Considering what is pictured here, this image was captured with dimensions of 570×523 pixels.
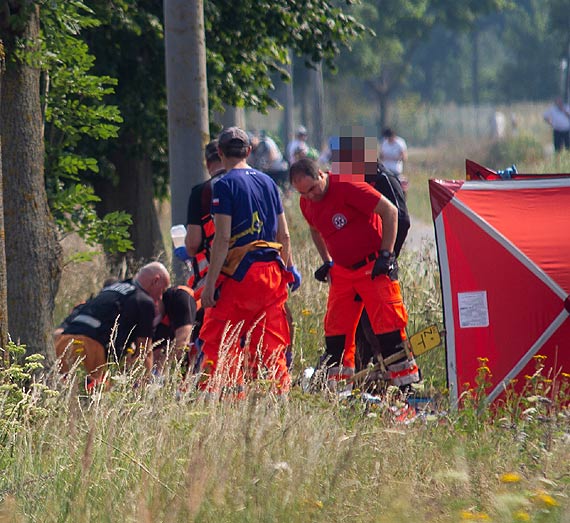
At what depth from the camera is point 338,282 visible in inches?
317

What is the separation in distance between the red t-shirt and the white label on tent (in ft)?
3.45

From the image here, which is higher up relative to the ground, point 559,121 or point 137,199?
point 559,121

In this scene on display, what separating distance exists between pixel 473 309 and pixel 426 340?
1.56 ft

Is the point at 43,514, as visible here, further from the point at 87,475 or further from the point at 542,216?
the point at 542,216

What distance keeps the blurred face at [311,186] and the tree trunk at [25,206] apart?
5.19 ft

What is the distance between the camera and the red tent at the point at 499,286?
698 centimetres

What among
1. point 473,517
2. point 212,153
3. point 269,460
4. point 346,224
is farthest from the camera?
point 212,153

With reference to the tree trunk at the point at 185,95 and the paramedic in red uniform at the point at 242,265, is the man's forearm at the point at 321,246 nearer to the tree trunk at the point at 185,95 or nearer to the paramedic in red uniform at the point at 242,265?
the paramedic in red uniform at the point at 242,265

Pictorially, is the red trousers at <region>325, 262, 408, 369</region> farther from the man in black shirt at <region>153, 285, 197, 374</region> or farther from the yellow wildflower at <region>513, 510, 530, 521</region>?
the yellow wildflower at <region>513, 510, 530, 521</region>

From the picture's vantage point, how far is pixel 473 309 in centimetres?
703

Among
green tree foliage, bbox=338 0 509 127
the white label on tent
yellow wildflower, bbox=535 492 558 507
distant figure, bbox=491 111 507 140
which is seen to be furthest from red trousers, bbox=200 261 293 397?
green tree foliage, bbox=338 0 509 127

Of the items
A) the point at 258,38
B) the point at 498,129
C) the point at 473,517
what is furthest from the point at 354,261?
the point at 498,129

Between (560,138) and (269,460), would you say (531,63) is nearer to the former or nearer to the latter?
(560,138)

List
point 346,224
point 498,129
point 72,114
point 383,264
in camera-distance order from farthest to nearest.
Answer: point 498,129 → point 72,114 → point 346,224 → point 383,264
